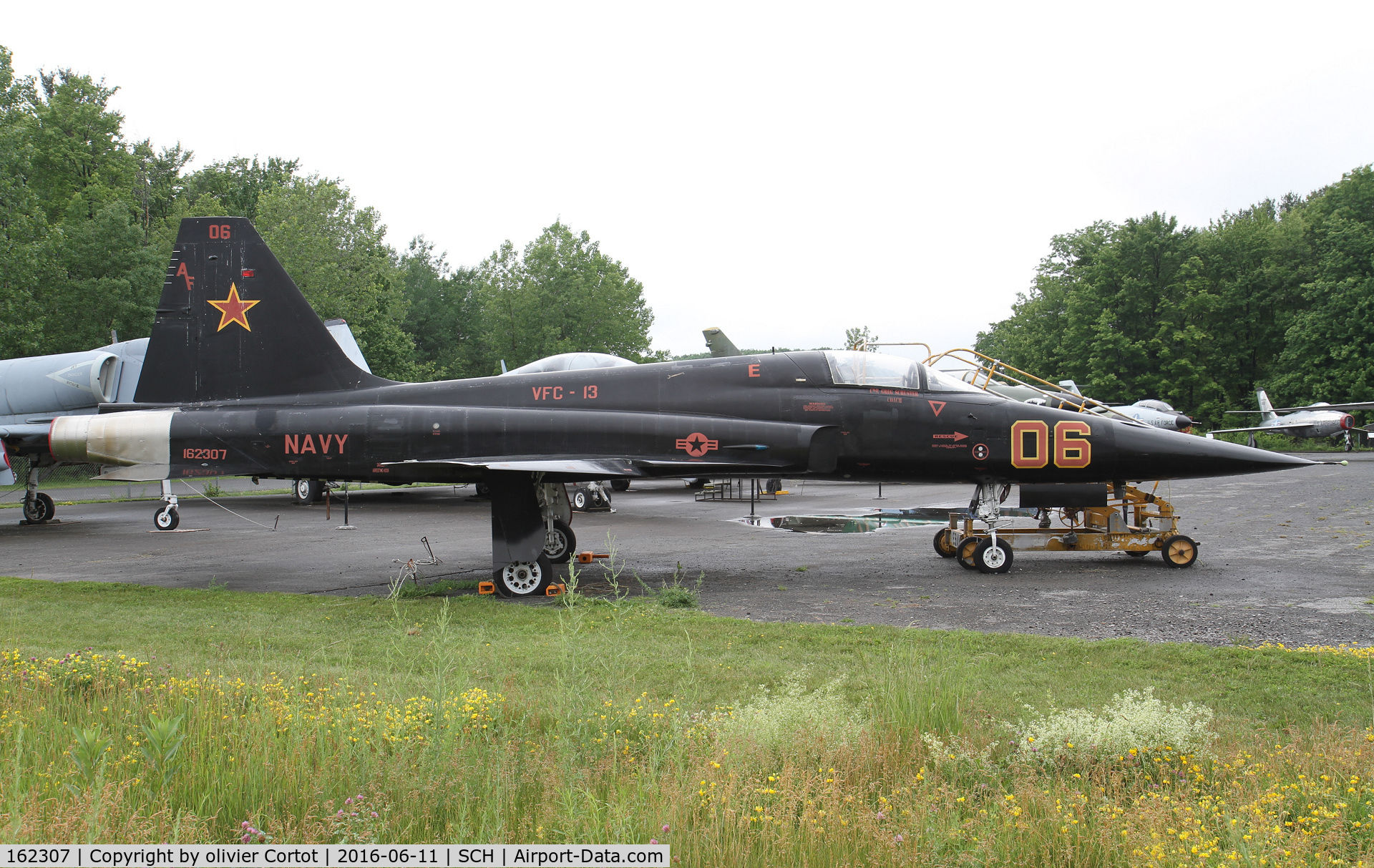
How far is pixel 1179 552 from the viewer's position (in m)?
11.5

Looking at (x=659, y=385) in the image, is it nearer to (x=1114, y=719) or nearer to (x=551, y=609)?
(x=551, y=609)

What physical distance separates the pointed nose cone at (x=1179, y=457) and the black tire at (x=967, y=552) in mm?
2135

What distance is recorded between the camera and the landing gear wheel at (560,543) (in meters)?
11.8

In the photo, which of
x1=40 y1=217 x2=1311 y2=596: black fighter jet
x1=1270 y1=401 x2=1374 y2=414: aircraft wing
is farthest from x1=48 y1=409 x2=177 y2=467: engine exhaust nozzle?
x1=1270 y1=401 x2=1374 y2=414: aircraft wing

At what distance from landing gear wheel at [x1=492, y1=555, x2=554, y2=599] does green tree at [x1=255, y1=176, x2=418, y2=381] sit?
3298 cm

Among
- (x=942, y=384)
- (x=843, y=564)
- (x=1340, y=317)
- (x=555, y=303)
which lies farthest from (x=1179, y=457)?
(x=1340, y=317)

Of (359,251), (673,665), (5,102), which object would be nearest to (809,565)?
(673,665)

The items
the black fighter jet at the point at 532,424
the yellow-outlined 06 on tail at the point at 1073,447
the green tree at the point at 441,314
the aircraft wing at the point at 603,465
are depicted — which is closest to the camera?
the aircraft wing at the point at 603,465

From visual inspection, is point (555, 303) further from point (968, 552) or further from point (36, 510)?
point (968, 552)

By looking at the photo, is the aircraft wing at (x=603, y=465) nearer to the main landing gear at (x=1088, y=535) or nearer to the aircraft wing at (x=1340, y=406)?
the main landing gear at (x=1088, y=535)

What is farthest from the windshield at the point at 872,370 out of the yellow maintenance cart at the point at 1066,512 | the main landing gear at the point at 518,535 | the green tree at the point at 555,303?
the green tree at the point at 555,303

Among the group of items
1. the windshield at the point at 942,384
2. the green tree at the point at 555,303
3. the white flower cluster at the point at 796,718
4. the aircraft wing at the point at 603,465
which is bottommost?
the white flower cluster at the point at 796,718

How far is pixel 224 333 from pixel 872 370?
8869 millimetres

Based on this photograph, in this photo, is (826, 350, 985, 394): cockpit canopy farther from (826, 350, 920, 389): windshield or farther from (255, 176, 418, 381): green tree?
(255, 176, 418, 381): green tree
